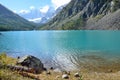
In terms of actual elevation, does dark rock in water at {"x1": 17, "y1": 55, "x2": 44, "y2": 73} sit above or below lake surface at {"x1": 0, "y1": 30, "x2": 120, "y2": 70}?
below

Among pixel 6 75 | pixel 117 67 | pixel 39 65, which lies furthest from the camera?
pixel 117 67

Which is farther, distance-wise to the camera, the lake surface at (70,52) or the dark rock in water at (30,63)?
the lake surface at (70,52)

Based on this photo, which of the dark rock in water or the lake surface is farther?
the lake surface

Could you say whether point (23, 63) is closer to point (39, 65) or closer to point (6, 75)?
point (39, 65)

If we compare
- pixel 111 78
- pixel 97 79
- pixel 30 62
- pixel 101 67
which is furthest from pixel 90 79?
pixel 101 67

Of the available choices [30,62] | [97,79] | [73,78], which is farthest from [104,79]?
[30,62]

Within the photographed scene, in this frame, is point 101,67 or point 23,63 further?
point 101,67

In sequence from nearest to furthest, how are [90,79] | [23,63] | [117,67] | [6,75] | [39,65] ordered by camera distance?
1. [6,75]
2. [90,79]
3. [23,63]
4. [39,65]
5. [117,67]

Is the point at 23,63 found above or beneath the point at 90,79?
above

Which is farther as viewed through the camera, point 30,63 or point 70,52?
point 70,52

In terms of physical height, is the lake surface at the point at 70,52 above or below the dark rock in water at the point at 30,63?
above

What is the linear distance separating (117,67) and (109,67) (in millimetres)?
1506

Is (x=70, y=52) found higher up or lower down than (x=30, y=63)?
higher up

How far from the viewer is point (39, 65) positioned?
4031 centimetres
